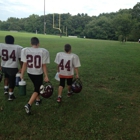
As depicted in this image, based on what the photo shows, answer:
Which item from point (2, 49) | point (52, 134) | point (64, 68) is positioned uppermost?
point (2, 49)

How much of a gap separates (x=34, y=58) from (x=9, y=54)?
1.00 metres

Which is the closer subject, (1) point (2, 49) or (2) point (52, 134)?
(2) point (52, 134)

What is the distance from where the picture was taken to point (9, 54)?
507cm

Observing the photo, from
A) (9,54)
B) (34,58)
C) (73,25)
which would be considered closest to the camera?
(34,58)

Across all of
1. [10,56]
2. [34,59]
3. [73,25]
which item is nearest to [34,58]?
A: [34,59]

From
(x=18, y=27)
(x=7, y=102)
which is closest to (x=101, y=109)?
(x=7, y=102)

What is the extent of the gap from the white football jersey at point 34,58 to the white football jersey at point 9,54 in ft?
2.31

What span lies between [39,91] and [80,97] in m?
1.47

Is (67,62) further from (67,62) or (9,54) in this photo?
(9,54)

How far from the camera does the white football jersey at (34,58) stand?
4.44 m

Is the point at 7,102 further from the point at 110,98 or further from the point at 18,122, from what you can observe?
the point at 110,98

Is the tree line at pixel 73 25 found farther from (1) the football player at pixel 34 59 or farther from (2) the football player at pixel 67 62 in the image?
(1) the football player at pixel 34 59

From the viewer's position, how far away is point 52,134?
3859 mm

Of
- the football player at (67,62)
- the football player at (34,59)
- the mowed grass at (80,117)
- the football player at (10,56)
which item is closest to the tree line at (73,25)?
the mowed grass at (80,117)
